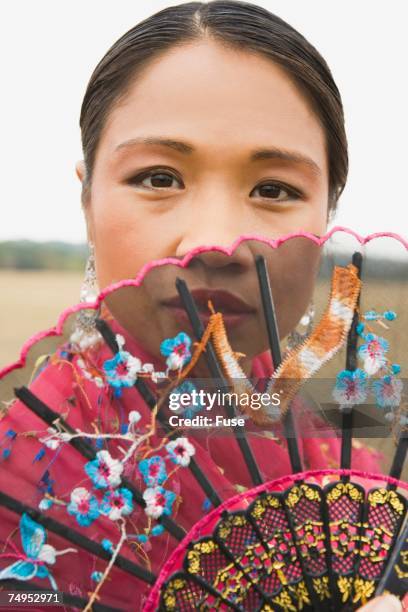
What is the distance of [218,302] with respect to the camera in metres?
1.03

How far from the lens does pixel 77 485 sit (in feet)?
3.07

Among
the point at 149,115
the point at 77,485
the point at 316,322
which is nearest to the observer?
the point at 77,485

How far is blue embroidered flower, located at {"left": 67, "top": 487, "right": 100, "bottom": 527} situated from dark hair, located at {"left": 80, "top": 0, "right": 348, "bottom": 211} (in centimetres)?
67

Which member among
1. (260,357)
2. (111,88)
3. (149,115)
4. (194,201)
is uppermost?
(111,88)

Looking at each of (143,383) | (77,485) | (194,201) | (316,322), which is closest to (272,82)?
(194,201)

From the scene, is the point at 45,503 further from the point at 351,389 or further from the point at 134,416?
the point at 351,389

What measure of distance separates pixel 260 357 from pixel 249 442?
0.77 feet

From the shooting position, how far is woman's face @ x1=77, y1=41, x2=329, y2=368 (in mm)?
1124

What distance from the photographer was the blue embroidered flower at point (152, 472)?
93 cm

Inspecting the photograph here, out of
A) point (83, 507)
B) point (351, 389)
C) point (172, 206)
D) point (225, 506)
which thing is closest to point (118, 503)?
point (83, 507)

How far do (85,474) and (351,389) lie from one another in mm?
418

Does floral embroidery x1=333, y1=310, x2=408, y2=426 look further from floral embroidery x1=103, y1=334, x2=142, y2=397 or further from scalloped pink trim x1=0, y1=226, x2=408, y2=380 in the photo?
floral embroidery x1=103, y1=334, x2=142, y2=397

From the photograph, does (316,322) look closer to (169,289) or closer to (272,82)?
(169,289)

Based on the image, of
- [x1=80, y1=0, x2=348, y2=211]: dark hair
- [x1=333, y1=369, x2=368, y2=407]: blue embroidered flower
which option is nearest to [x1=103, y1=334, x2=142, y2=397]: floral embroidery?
[x1=333, y1=369, x2=368, y2=407]: blue embroidered flower
